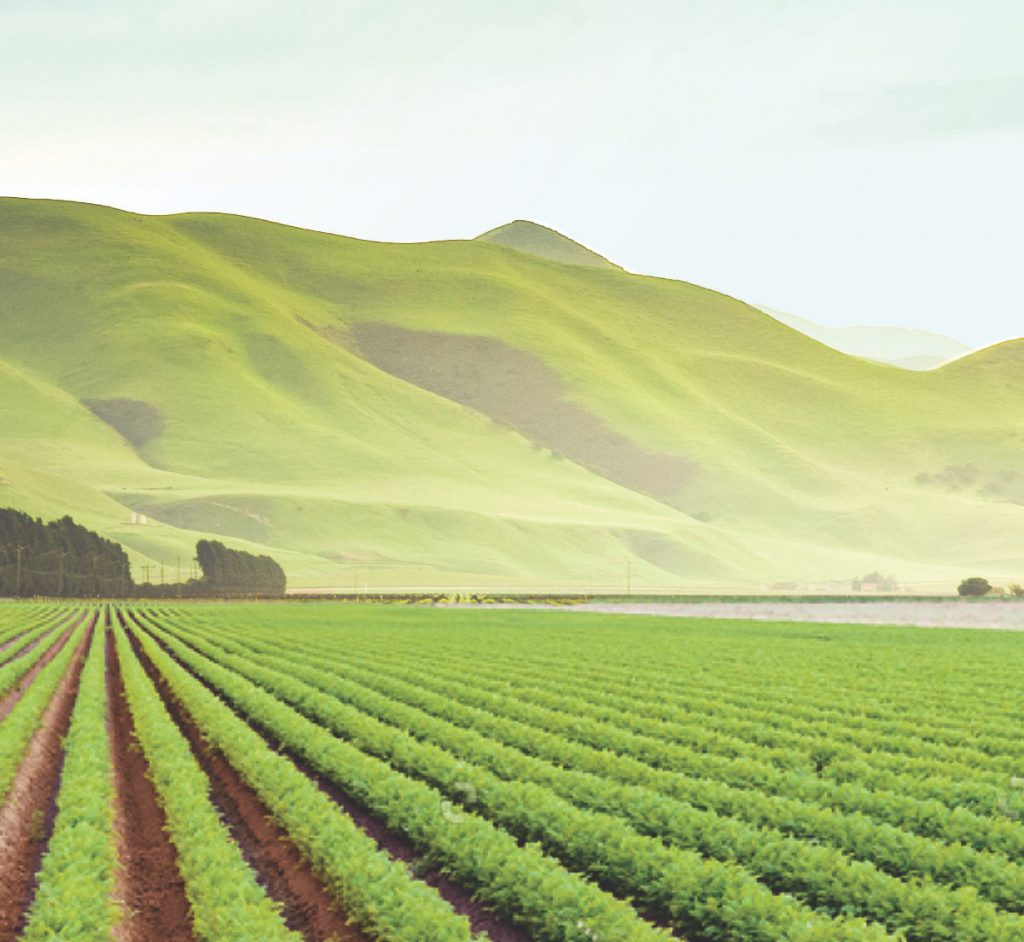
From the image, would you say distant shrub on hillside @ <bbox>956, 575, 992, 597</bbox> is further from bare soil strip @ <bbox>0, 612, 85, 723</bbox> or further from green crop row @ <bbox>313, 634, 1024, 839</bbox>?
green crop row @ <bbox>313, 634, 1024, 839</bbox>

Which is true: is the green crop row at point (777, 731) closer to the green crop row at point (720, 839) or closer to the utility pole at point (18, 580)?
the green crop row at point (720, 839)

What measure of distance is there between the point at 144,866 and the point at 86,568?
105 m

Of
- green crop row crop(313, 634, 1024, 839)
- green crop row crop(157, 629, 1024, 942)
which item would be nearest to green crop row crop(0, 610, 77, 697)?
green crop row crop(157, 629, 1024, 942)

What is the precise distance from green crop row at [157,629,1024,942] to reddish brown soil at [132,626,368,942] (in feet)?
6.78

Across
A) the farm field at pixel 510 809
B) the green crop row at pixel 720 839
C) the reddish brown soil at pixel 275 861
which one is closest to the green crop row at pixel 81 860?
the farm field at pixel 510 809

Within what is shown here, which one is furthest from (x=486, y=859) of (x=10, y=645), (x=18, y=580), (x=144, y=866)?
(x=18, y=580)

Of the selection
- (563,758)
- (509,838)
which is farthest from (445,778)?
(509,838)

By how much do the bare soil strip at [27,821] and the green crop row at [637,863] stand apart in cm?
441

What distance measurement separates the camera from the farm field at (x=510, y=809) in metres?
10.5

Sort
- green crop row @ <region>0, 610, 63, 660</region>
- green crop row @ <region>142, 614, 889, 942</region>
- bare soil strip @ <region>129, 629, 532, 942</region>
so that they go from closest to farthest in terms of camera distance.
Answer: green crop row @ <region>142, 614, 889, 942</region> → bare soil strip @ <region>129, 629, 532, 942</region> → green crop row @ <region>0, 610, 63, 660</region>

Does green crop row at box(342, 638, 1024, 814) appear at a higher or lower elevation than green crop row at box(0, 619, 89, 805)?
lower

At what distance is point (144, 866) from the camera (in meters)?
12.8

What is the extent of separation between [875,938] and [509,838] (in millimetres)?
3983

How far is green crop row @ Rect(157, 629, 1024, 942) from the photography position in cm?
993
